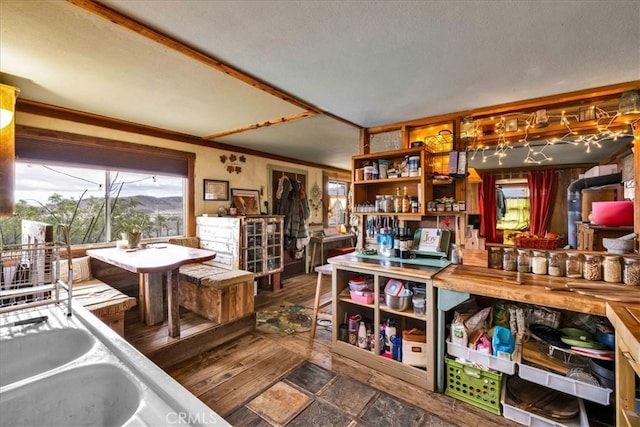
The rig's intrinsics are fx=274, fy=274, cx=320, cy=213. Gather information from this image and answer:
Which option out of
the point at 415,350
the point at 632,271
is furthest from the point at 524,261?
the point at 415,350

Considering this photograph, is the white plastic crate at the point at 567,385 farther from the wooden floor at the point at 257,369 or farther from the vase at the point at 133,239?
the vase at the point at 133,239

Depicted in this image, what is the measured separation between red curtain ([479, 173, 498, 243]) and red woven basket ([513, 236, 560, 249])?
282cm

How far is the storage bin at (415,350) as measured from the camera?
2.05 meters

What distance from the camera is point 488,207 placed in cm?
485

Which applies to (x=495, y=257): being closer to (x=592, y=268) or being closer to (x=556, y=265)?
(x=556, y=265)

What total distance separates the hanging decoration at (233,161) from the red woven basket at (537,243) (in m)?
3.75

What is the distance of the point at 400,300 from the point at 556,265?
1.08 metres

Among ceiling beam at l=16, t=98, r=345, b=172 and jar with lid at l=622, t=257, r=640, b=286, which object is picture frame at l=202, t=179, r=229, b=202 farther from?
jar with lid at l=622, t=257, r=640, b=286

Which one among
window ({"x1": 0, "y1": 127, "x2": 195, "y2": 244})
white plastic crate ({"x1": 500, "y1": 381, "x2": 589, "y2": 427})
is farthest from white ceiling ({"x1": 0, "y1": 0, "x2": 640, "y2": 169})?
white plastic crate ({"x1": 500, "y1": 381, "x2": 589, "y2": 427})

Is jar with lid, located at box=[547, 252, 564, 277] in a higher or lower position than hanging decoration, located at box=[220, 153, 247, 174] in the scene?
lower

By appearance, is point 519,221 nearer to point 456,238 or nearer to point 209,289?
point 456,238

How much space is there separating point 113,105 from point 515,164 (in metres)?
5.64

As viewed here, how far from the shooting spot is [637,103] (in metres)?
1.84

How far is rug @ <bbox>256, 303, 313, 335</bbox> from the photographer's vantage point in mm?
2955
